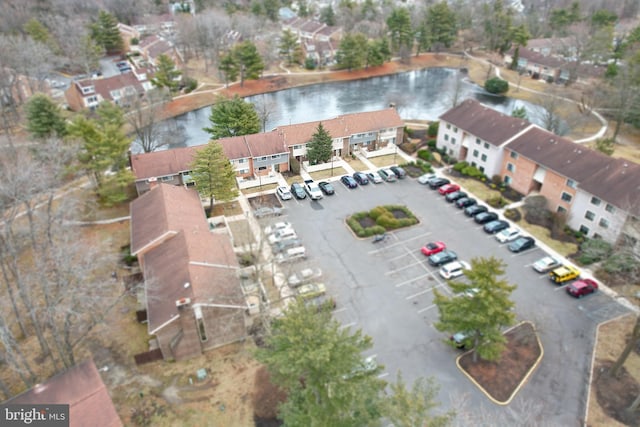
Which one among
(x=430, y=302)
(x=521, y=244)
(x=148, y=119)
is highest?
(x=148, y=119)

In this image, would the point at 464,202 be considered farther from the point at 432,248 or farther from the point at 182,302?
the point at 182,302

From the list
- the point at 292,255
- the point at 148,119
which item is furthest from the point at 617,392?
the point at 148,119

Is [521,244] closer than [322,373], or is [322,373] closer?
[322,373]

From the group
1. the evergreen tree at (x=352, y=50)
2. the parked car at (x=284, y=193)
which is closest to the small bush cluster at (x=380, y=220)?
the parked car at (x=284, y=193)

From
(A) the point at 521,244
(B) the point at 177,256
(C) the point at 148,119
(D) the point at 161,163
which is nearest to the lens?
(B) the point at 177,256

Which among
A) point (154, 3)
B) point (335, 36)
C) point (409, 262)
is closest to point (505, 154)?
point (409, 262)

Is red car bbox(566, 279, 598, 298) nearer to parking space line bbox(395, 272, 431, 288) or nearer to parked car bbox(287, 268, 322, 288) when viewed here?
parking space line bbox(395, 272, 431, 288)
